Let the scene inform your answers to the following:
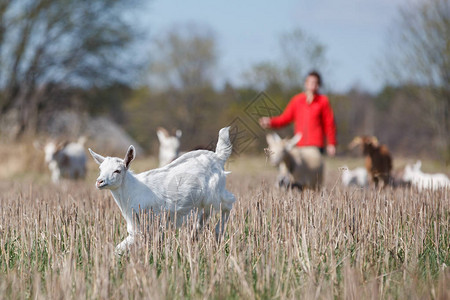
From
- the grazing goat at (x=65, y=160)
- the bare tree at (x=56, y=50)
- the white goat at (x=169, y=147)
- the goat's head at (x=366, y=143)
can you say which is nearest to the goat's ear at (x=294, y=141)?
the goat's head at (x=366, y=143)

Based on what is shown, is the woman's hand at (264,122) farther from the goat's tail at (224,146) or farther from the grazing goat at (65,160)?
the grazing goat at (65,160)

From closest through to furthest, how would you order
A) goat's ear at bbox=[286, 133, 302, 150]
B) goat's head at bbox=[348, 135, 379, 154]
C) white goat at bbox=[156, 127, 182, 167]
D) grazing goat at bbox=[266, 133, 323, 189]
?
1. grazing goat at bbox=[266, 133, 323, 189]
2. goat's ear at bbox=[286, 133, 302, 150]
3. white goat at bbox=[156, 127, 182, 167]
4. goat's head at bbox=[348, 135, 379, 154]

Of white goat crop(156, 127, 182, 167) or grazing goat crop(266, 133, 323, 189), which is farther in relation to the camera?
white goat crop(156, 127, 182, 167)

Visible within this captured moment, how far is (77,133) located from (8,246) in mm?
20507

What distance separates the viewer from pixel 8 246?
15.8 ft

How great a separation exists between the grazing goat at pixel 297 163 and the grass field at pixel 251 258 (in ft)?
11.1

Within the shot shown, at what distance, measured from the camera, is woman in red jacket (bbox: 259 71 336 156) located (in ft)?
29.9

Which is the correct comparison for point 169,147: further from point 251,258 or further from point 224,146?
point 251,258

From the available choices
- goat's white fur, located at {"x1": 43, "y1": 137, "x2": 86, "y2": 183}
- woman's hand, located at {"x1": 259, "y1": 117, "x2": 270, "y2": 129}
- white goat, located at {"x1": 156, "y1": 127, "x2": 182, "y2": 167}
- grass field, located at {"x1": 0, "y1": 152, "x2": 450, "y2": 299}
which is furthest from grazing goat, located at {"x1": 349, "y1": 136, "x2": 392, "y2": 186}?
goat's white fur, located at {"x1": 43, "y1": 137, "x2": 86, "y2": 183}

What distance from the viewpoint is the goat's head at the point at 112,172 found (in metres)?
4.61

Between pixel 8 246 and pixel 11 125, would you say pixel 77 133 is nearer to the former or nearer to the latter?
pixel 11 125

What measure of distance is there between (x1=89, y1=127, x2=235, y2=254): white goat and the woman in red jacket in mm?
3627

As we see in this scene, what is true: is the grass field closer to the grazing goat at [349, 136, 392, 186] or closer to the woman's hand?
the woman's hand

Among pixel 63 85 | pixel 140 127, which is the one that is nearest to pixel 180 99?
pixel 140 127
